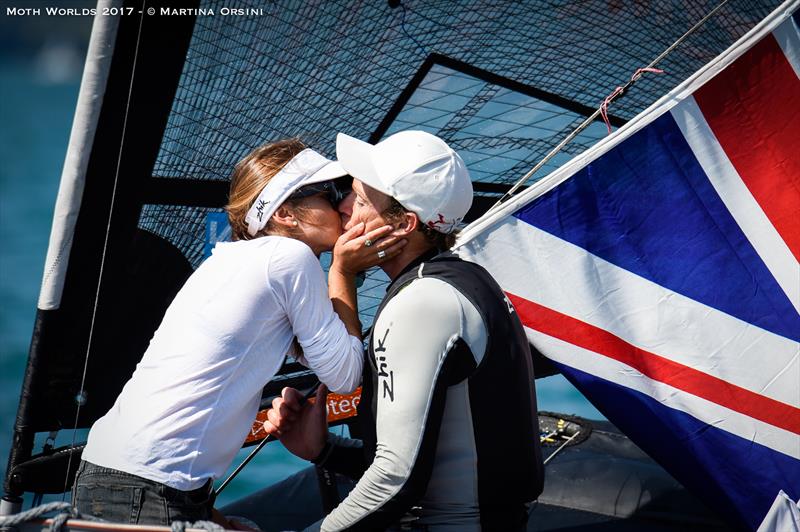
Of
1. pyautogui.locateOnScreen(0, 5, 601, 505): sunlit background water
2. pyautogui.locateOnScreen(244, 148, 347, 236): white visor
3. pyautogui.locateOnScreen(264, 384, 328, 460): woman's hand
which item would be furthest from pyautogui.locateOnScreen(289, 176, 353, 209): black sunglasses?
pyautogui.locateOnScreen(0, 5, 601, 505): sunlit background water

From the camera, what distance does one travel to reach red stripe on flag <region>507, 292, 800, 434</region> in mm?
2025

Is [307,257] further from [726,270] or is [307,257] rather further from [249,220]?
[726,270]

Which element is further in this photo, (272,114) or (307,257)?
(272,114)

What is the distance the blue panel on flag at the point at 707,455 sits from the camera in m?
2.02

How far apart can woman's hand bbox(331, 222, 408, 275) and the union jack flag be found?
1.73 ft

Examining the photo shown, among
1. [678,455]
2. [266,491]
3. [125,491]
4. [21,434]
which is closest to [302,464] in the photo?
[266,491]

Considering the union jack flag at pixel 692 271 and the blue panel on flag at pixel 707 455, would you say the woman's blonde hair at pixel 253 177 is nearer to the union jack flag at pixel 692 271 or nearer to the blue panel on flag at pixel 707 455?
the union jack flag at pixel 692 271

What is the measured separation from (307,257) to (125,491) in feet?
1.54

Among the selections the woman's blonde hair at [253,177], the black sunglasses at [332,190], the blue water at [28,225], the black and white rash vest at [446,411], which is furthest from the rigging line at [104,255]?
the blue water at [28,225]

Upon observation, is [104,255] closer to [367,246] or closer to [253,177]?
[253,177]

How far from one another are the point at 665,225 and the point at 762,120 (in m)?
0.31

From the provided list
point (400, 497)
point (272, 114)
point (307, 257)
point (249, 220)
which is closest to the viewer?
point (400, 497)

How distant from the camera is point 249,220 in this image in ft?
5.70

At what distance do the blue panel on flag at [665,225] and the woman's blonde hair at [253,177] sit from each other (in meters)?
0.61
